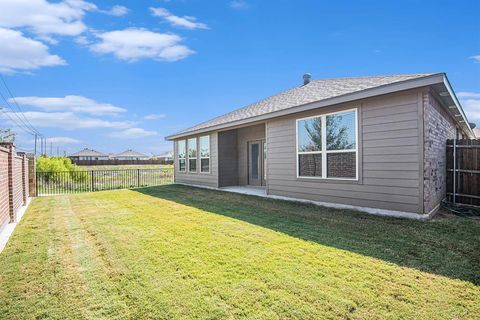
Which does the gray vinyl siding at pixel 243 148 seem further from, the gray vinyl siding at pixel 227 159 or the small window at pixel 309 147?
the small window at pixel 309 147

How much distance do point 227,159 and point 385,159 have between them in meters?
7.00

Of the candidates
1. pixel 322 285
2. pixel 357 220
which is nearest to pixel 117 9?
pixel 357 220

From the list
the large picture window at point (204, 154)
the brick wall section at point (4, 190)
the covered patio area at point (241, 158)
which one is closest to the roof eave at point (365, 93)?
the covered patio area at point (241, 158)

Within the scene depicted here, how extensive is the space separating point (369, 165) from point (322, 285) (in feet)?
13.2

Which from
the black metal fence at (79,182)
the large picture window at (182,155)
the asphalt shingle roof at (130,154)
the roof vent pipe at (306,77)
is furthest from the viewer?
the asphalt shingle roof at (130,154)

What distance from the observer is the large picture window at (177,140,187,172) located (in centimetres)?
1420

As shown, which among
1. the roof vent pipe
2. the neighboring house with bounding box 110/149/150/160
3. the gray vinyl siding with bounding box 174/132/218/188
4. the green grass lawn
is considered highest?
the roof vent pipe

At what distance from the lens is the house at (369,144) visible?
5301 mm

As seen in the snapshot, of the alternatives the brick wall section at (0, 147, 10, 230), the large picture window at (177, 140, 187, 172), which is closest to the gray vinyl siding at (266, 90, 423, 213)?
the brick wall section at (0, 147, 10, 230)

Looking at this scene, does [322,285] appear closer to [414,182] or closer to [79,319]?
[79,319]

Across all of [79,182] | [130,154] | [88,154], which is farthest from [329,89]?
[130,154]

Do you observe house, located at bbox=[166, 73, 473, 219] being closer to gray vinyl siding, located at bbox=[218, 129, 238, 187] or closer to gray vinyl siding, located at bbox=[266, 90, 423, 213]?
gray vinyl siding, located at bbox=[266, 90, 423, 213]

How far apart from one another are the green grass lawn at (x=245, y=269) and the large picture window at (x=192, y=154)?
785cm

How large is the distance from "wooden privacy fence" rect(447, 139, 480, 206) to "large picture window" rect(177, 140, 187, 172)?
35.2ft
